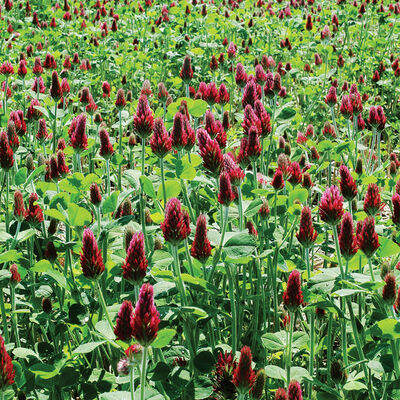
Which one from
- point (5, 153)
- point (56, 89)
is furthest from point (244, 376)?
point (56, 89)

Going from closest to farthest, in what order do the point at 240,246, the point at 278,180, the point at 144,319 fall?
1. the point at 144,319
2. the point at 240,246
3. the point at 278,180

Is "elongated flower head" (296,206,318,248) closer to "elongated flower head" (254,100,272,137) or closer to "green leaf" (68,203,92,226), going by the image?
"elongated flower head" (254,100,272,137)

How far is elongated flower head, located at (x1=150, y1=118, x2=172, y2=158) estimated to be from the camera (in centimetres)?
226

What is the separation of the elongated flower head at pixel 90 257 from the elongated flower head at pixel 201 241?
32 centimetres

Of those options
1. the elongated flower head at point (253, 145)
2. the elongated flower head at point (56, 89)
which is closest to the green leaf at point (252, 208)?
the elongated flower head at point (253, 145)

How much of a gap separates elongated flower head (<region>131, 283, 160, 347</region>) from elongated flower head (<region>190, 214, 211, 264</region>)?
511mm

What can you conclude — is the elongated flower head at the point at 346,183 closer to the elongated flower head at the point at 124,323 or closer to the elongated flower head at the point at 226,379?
the elongated flower head at the point at 226,379

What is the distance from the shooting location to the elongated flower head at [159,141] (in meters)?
2.26

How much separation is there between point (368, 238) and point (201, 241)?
0.54m

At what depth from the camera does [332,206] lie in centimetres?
201

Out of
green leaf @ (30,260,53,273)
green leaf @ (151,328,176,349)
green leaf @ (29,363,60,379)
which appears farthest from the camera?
green leaf @ (30,260,53,273)

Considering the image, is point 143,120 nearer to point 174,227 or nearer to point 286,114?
point 174,227

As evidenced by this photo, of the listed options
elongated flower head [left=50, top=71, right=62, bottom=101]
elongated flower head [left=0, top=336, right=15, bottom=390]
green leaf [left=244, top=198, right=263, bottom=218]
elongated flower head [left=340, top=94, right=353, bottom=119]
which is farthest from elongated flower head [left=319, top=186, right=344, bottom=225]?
elongated flower head [left=50, top=71, right=62, bottom=101]

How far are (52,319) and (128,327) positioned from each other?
99 centimetres
